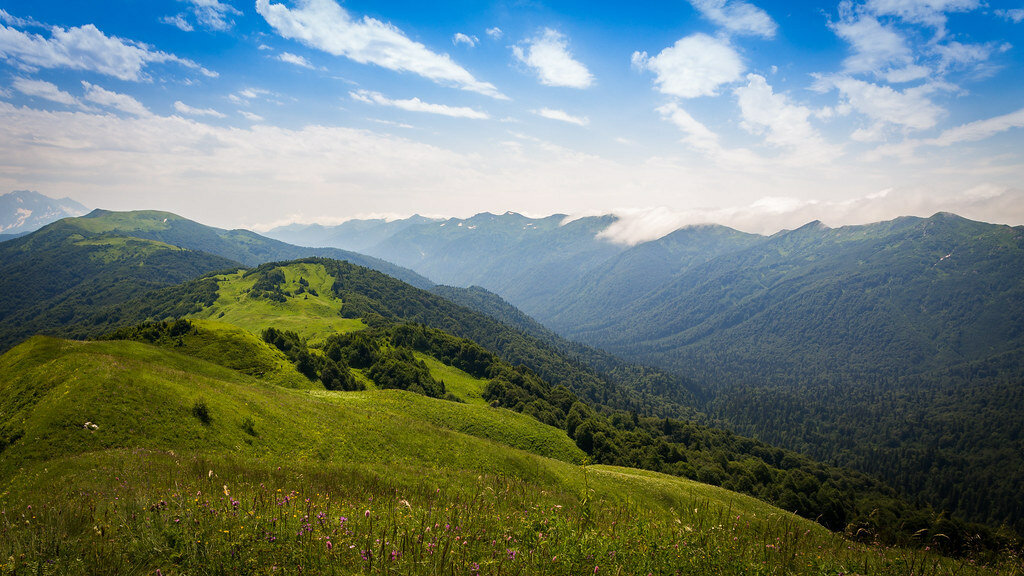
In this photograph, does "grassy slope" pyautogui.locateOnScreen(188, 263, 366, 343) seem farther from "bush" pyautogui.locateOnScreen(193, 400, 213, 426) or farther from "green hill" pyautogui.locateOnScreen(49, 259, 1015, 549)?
"bush" pyautogui.locateOnScreen(193, 400, 213, 426)

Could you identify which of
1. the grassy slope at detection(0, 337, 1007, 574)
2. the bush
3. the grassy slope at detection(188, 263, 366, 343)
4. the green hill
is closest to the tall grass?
the grassy slope at detection(0, 337, 1007, 574)

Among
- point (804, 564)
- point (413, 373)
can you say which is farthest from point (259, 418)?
point (413, 373)

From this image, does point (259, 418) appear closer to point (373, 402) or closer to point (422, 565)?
point (373, 402)

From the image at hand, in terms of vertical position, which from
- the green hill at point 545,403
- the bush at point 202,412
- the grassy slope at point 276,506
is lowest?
the green hill at point 545,403

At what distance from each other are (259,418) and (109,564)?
27.0 meters

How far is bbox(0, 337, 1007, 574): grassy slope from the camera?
6.21m

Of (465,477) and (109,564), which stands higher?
(109,564)

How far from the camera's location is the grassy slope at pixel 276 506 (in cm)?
621

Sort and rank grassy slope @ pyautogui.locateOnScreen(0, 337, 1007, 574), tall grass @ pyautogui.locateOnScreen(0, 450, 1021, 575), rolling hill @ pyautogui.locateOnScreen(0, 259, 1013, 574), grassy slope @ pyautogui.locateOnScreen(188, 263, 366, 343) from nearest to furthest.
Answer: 1. tall grass @ pyautogui.locateOnScreen(0, 450, 1021, 575)
2. grassy slope @ pyautogui.locateOnScreen(0, 337, 1007, 574)
3. rolling hill @ pyautogui.locateOnScreen(0, 259, 1013, 574)
4. grassy slope @ pyautogui.locateOnScreen(188, 263, 366, 343)

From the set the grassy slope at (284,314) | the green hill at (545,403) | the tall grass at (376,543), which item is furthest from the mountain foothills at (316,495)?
the grassy slope at (284,314)

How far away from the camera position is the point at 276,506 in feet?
28.3

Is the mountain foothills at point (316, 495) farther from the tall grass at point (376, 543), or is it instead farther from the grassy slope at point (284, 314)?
the grassy slope at point (284, 314)

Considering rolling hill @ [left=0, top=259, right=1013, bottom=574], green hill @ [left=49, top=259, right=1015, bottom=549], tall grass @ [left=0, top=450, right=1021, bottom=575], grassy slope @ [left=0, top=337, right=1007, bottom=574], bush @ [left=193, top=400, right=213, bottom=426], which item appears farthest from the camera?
green hill @ [left=49, top=259, right=1015, bottom=549]

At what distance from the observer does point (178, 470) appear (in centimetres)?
1538
